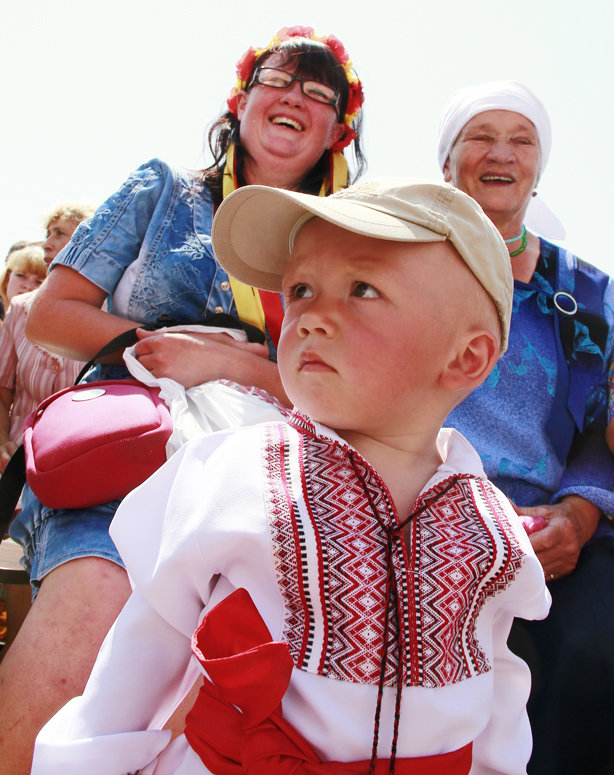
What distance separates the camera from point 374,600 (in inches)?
42.1

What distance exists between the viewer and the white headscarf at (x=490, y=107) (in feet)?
8.17

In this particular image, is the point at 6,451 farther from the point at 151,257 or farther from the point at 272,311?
the point at 272,311

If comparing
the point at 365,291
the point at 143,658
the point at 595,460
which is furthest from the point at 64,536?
the point at 595,460

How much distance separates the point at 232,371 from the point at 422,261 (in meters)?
0.81

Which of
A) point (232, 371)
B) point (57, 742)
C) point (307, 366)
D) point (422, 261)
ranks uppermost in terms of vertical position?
point (422, 261)

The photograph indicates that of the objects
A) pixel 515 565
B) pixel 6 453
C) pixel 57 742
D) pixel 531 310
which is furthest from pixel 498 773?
pixel 6 453

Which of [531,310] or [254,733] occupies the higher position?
[531,310]

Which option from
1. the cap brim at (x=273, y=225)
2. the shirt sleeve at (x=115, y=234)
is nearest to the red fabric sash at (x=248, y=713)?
the cap brim at (x=273, y=225)

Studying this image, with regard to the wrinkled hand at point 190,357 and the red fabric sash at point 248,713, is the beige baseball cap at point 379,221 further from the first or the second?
the red fabric sash at point 248,713

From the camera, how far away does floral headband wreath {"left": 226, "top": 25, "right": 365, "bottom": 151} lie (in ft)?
7.83

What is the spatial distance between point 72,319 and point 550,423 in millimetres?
1525

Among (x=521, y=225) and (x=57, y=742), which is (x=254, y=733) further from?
(x=521, y=225)

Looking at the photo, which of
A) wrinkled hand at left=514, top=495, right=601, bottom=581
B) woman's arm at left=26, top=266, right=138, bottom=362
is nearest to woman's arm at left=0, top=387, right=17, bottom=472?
woman's arm at left=26, top=266, right=138, bottom=362

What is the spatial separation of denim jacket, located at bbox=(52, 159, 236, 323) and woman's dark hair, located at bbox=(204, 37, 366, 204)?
0.19 metres
